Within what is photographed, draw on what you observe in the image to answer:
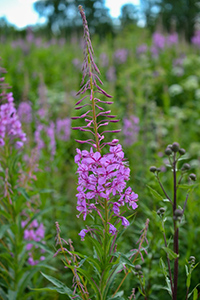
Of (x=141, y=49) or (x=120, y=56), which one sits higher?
(x=141, y=49)

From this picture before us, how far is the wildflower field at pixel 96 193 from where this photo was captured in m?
1.41

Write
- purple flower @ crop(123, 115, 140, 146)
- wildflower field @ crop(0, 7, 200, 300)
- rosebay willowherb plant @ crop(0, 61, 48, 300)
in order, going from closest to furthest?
wildflower field @ crop(0, 7, 200, 300) → rosebay willowherb plant @ crop(0, 61, 48, 300) → purple flower @ crop(123, 115, 140, 146)

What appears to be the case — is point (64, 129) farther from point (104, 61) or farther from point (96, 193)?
point (104, 61)

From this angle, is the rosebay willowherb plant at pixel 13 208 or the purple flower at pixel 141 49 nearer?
the rosebay willowherb plant at pixel 13 208

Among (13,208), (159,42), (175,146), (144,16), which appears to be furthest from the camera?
(144,16)

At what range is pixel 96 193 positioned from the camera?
1.36 meters

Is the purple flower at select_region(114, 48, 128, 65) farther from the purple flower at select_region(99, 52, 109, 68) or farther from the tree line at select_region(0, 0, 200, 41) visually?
the tree line at select_region(0, 0, 200, 41)

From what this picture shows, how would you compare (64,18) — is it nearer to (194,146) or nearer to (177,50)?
(177,50)

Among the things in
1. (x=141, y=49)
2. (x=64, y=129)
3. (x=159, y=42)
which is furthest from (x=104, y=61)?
(x=64, y=129)

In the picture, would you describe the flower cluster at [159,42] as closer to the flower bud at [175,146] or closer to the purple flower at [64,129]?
the purple flower at [64,129]

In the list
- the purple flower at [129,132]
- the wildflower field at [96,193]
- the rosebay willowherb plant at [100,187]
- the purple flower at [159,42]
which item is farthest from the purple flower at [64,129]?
the purple flower at [159,42]

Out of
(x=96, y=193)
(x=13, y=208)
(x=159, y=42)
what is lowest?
(x=13, y=208)

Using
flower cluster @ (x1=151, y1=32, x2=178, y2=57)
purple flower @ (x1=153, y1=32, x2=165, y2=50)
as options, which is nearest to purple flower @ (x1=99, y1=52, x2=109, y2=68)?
flower cluster @ (x1=151, y1=32, x2=178, y2=57)

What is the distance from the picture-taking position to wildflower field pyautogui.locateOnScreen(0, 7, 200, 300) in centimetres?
→ 141
